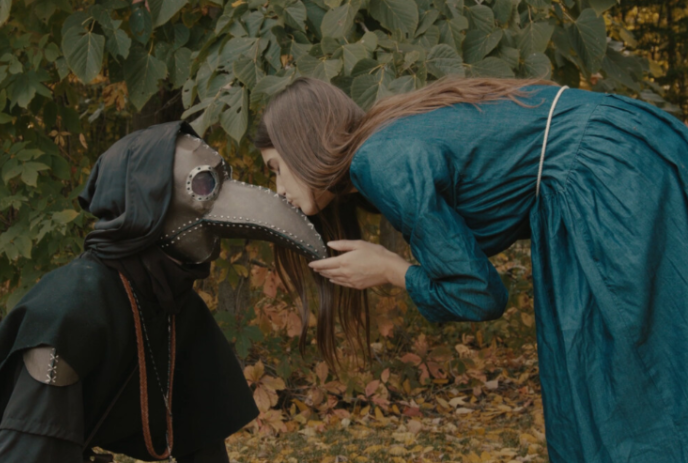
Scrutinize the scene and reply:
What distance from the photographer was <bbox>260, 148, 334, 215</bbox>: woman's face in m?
2.11

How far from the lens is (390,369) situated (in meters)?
4.61

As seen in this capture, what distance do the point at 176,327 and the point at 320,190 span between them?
63 centimetres

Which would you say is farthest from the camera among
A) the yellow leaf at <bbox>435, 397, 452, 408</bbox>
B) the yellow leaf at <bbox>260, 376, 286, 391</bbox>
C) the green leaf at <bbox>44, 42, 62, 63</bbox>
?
the yellow leaf at <bbox>435, 397, 452, 408</bbox>

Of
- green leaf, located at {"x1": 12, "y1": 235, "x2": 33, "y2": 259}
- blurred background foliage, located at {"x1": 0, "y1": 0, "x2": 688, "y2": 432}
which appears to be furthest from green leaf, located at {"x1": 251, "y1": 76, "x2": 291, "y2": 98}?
green leaf, located at {"x1": 12, "y1": 235, "x2": 33, "y2": 259}

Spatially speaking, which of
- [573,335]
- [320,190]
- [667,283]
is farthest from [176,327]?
[667,283]

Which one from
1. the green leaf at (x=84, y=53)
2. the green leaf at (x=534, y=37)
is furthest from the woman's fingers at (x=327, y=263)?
the green leaf at (x=84, y=53)

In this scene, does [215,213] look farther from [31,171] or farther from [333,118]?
[31,171]

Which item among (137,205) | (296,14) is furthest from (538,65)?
(137,205)

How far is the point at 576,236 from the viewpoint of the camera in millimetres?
1772

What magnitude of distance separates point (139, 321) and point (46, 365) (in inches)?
11.4

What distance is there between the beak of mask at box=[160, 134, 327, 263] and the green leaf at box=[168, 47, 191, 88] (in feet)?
3.80

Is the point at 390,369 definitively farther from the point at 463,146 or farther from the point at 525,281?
the point at 463,146

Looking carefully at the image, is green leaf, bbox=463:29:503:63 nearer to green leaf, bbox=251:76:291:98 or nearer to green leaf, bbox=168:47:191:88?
green leaf, bbox=251:76:291:98

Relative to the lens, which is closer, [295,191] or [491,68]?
[295,191]
